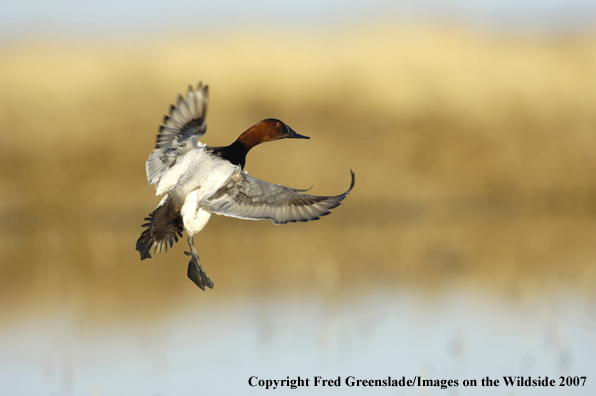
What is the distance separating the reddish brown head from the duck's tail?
75 cm

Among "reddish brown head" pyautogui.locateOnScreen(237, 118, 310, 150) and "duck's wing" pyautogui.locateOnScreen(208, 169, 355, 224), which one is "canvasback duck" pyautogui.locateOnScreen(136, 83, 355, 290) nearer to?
"duck's wing" pyautogui.locateOnScreen(208, 169, 355, 224)

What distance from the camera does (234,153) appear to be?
15.8 ft

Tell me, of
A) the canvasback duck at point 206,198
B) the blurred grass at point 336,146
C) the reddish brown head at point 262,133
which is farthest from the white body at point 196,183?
the blurred grass at point 336,146

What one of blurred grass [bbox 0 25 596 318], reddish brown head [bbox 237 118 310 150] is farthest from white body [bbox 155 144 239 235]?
blurred grass [bbox 0 25 596 318]

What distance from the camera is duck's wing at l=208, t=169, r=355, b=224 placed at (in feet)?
14.7

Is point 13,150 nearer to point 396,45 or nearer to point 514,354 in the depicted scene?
point 396,45

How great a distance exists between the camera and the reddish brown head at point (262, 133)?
16.5 feet

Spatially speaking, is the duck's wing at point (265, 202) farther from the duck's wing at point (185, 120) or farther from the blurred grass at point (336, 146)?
the blurred grass at point (336, 146)

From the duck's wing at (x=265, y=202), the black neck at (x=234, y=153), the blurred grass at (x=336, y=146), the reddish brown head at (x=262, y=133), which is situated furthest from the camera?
the blurred grass at (x=336, y=146)

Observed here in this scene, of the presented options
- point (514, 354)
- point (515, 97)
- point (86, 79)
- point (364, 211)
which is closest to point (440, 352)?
point (514, 354)

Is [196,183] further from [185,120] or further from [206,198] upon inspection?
[185,120]

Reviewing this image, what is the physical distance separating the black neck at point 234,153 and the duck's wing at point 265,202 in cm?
14

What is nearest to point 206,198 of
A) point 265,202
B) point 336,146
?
point 265,202

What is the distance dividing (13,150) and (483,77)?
28.1 feet
